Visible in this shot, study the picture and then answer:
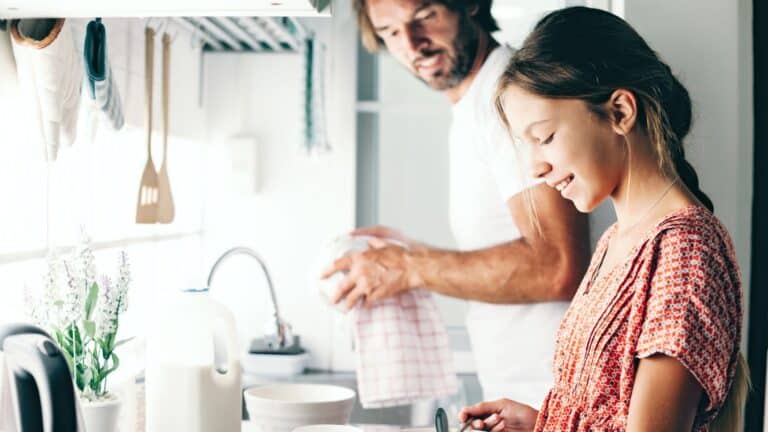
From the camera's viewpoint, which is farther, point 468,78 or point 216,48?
point 216,48

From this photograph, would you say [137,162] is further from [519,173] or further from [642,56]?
[642,56]

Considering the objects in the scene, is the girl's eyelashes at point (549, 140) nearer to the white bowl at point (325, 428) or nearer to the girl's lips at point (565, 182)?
the girl's lips at point (565, 182)

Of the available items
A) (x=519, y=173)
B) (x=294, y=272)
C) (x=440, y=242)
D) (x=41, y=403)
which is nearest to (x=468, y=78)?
(x=519, y=173)

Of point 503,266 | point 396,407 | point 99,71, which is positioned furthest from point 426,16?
point 396,407

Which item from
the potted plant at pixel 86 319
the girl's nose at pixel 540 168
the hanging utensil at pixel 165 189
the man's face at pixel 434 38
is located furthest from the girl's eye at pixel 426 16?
the potted plant at pixel 86 319

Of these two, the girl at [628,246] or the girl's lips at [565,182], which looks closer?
the girl at [628,246]

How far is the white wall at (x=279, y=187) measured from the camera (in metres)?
2.53

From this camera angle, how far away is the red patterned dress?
79 centimetres

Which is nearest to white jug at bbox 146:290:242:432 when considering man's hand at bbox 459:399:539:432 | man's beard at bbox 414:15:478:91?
man's hand at bbox 459:399:539:432

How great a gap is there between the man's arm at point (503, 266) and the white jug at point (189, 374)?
1.74 ft

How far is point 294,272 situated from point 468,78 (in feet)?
2.96

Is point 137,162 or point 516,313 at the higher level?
point 137,162

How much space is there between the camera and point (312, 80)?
7.95 ft

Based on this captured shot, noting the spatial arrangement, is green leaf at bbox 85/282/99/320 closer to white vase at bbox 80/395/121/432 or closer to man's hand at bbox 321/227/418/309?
white vase at bbox 80/395/121/432
